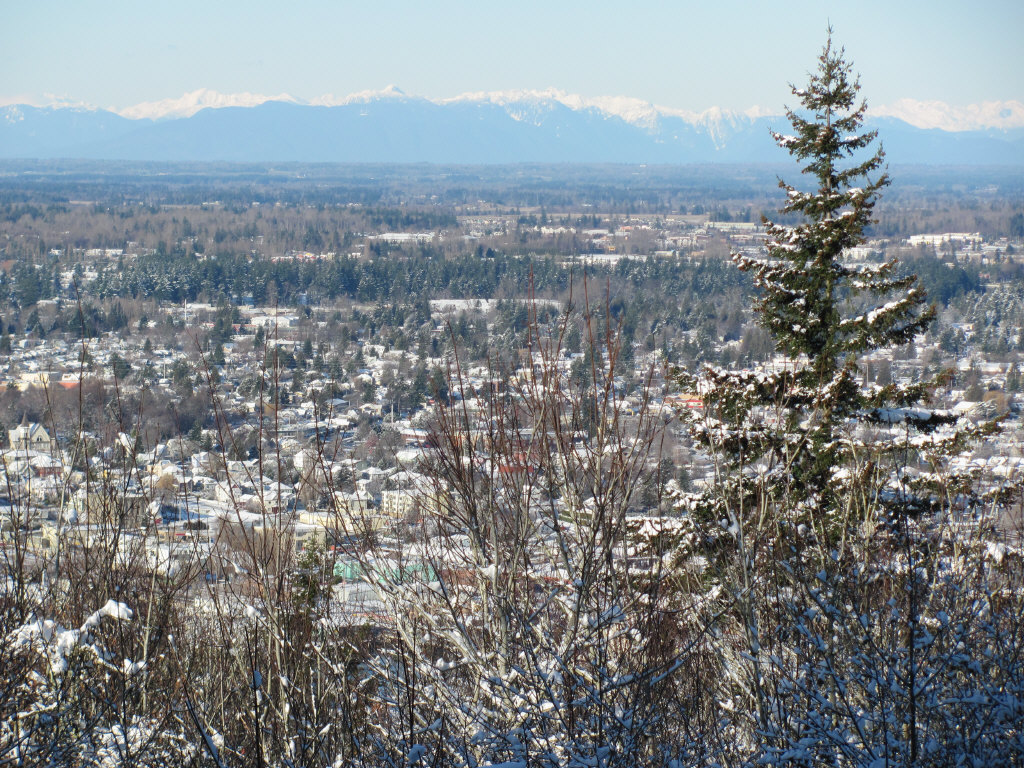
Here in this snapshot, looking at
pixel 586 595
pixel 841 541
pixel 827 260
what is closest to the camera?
pixel 586 595

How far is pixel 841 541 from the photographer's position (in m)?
3.47

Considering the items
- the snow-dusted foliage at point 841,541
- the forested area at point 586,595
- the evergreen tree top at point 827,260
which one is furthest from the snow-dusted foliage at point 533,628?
the evergreen tree top at point 827,260

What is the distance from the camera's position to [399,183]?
454 ft

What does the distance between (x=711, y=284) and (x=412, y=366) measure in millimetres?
20964

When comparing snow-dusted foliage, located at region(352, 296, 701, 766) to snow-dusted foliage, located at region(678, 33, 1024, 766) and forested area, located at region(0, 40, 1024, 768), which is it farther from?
snow-dusted foliage, located at region(678, 33, 1024, 766)

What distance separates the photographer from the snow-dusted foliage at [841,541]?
249 centimetres

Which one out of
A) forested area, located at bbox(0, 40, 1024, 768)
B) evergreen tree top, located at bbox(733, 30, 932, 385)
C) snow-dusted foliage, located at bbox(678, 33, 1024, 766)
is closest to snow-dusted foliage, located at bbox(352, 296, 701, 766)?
forested area, located at bbox(0, 40, 1024, 768)

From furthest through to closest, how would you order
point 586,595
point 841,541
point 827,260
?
point 827,260, point 841,541, point 586,595

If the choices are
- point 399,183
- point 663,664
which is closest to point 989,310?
point 663,664

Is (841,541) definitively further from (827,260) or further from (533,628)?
(827,260)

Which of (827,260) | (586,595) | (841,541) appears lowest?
(841,541)

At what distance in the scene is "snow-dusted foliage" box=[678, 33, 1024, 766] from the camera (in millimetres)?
2492

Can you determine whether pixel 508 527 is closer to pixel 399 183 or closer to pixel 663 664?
pixel 663 664

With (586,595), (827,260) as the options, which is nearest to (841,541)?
(586,595)
